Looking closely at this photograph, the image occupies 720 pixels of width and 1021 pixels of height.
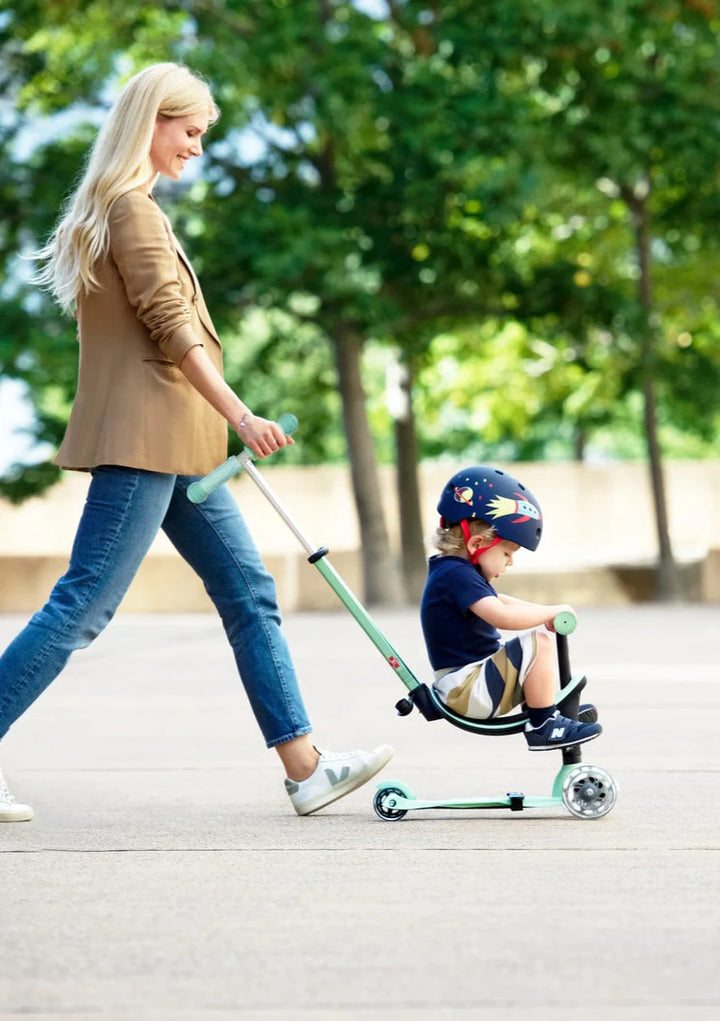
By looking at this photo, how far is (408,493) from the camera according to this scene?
80.0ft

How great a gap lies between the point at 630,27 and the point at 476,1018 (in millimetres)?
20150

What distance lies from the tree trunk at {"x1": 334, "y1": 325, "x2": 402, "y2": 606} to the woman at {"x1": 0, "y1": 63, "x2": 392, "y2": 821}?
1714 cm

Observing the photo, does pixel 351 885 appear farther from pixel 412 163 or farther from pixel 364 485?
pixel 364 485

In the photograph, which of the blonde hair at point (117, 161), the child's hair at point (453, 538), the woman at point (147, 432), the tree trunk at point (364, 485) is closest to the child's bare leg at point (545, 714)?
the child's hair at point (453, 538)

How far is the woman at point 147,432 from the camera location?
5.12 m

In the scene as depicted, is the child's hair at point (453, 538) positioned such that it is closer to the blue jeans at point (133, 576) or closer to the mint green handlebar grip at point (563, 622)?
the mint green handlebar grip at point (563, 622)

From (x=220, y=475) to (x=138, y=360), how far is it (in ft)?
1.44

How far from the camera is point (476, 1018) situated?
3018 mm

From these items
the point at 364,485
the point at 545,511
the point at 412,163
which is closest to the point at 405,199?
the point at 412,163

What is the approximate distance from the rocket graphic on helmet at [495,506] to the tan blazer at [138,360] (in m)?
0.68

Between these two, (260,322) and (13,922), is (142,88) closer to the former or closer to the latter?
(13,922)

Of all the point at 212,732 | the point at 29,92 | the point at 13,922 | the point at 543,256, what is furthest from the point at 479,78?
the point at 13,922

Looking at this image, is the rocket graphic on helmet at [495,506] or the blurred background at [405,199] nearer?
the rocket graphic on helmet at [495,506]

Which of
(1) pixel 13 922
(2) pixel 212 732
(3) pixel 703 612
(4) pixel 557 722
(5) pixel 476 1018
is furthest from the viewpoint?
(3) pixel 703 612
